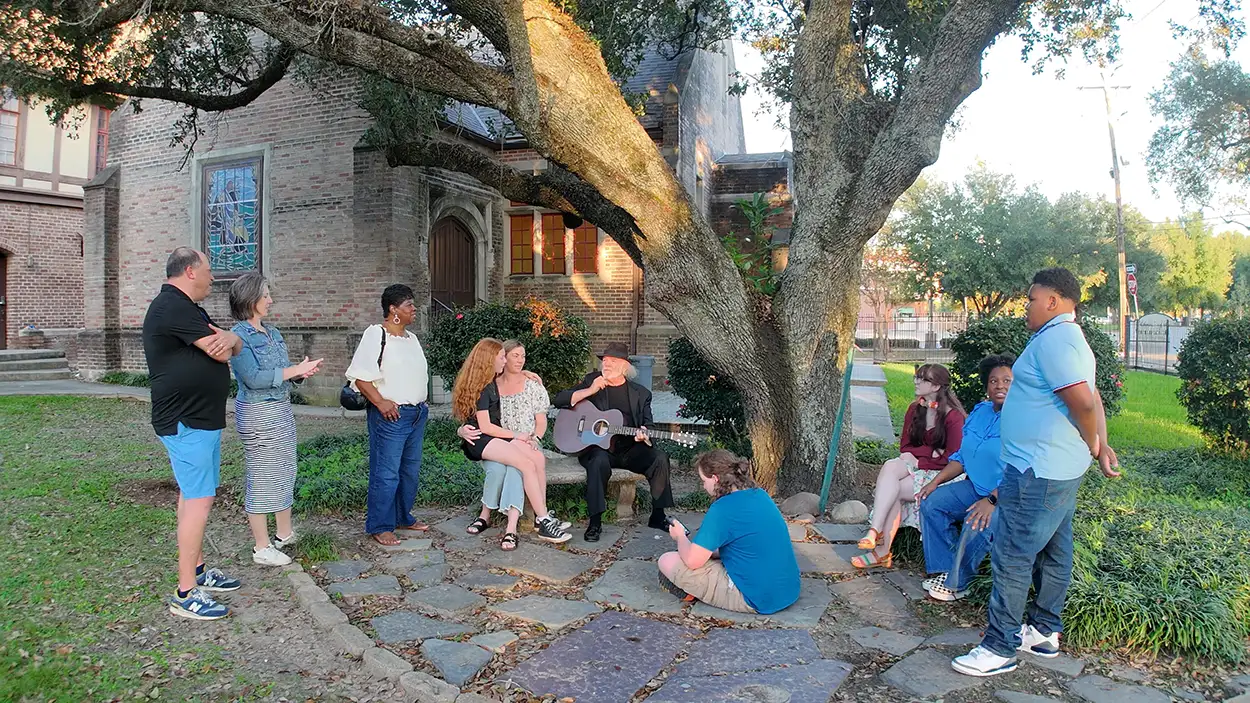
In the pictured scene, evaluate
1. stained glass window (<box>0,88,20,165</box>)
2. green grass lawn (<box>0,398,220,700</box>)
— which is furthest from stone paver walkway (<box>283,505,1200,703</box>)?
stained glass window (<box>0,88,20,165</box>)

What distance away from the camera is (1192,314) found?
2191 inches

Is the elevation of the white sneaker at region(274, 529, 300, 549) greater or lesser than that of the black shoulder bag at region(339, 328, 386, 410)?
lesser

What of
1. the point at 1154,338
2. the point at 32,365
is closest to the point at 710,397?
the point at 32,365

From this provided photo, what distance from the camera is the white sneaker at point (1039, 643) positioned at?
12.0 feet

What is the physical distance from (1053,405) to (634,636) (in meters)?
2.27

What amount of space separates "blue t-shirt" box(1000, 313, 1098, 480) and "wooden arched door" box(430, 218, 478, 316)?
12.2m

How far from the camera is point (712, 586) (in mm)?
4227

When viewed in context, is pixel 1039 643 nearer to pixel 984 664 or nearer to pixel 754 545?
pixel 984 664

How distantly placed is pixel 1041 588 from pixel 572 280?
1329cm

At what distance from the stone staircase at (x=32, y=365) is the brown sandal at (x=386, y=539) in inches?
614

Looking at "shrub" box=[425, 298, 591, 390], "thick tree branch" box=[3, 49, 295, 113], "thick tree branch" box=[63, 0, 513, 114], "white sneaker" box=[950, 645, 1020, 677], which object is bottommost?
"white sneaker" box=[950, 645, 1020, 677]

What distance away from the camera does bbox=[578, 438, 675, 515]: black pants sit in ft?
18.1

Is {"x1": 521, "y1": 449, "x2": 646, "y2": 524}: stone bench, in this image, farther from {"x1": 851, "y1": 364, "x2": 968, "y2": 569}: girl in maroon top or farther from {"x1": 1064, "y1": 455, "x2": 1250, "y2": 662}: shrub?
{"x1": 1064, "y1": 455, "x2": 1250, "y2": 662}: shrub

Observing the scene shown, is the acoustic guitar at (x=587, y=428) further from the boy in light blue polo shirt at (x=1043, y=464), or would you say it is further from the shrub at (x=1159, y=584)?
the shrub at (x=1159, y=584)
